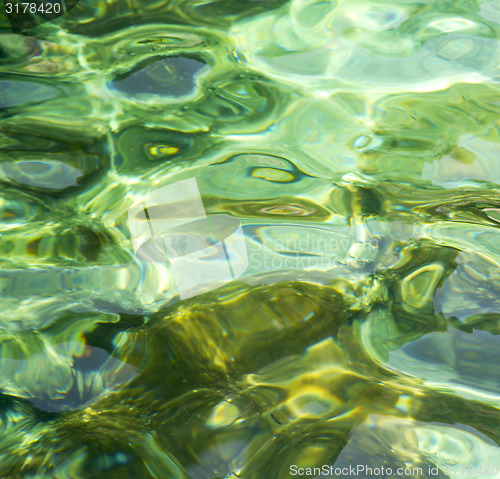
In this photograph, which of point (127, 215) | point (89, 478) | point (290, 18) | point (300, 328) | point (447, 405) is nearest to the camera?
point (89, 478)

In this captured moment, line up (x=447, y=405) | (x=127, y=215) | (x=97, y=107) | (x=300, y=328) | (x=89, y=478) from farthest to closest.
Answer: (x=97, y=107) < (x=127, y=215) < (x=300, y=328) < (x=447, y=405) < (x=89, y=478)

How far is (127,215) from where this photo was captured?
1513mm

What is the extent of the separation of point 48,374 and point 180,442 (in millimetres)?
335

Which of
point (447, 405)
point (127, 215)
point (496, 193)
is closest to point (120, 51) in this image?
point (127, 215)

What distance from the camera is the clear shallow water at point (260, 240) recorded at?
3.52ft

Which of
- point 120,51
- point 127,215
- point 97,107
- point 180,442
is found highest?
point 120,51

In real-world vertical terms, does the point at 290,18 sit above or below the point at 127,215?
above

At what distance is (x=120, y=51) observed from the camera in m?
1.78

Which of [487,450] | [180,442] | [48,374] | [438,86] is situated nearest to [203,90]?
[438,86]

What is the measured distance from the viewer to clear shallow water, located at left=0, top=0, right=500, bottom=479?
1073mm

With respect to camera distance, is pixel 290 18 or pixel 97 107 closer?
pixel 97 107

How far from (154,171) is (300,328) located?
0.66m

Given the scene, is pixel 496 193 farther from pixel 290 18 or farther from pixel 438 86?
pixel 290 18

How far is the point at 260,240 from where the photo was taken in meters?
1.47
